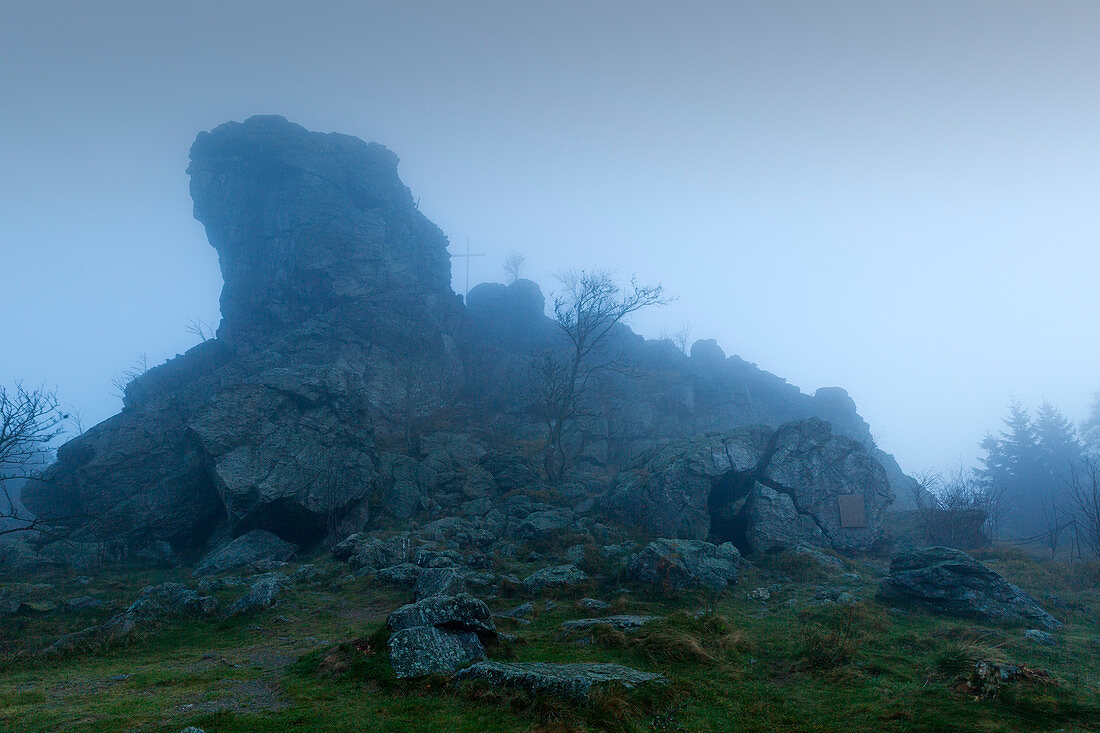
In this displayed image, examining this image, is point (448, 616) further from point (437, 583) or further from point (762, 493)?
point (762, 493)

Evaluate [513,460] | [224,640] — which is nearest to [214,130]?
[513,460]

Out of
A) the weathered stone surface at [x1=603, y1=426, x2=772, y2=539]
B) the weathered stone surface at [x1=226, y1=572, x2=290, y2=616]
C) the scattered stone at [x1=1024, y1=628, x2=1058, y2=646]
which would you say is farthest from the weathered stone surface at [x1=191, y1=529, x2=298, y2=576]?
the scattered stone at [x1=1024, y1=628, x2=1058, y2=646]

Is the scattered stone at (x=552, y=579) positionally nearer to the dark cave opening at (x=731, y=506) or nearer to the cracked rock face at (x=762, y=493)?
the cracked rock face at (x=762, y=493)

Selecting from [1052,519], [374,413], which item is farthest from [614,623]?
[1052,519]

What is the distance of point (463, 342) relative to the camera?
214 ft

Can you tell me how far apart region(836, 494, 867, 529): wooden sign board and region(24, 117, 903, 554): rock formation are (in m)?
0.57

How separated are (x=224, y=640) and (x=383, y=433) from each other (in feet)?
111

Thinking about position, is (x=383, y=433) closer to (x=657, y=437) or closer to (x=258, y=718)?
(x=657, y=437)

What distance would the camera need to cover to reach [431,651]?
35.2 ft

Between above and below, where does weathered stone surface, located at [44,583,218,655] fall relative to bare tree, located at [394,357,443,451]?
below

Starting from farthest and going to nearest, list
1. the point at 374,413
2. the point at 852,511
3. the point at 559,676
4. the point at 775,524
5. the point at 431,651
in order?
the point at 374,413 < the point at 852,511 < the point at 775,524 < the point at 431,651 < the point at 559,676

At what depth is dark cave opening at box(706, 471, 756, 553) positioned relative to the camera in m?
28.5

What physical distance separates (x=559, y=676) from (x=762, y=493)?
2273 centimetres

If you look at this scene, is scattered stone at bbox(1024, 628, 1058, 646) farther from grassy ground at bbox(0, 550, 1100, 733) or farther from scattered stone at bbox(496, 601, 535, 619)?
scattered stone at bbox(496, 601, 535, 619)
